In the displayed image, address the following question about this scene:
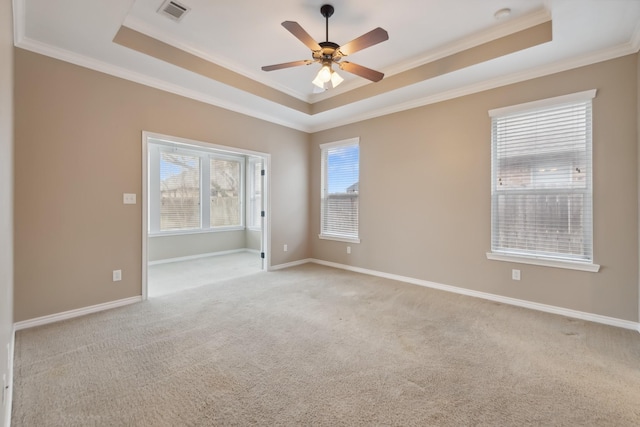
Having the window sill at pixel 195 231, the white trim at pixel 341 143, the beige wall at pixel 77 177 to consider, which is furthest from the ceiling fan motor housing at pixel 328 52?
the window sill at pixel 195 231

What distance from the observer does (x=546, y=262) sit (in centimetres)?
319

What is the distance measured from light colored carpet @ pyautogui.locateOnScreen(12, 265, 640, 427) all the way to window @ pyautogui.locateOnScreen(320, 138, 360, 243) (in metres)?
2.03

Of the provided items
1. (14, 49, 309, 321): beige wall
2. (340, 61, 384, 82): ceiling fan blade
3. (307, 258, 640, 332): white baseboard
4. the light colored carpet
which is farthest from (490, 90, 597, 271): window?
(14, 49, 309, 321): beige wall

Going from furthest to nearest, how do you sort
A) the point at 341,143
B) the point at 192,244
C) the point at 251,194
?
the point at 251,194, the point at 192,244, the point at 341,143

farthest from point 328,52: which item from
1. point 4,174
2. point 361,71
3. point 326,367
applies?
point 326,367

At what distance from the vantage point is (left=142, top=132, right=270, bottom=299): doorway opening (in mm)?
5125

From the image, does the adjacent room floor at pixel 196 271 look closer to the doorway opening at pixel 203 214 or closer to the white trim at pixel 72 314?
the doorway opening at pixel 203 214

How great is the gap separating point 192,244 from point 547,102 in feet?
22.0

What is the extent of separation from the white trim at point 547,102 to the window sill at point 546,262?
172 centimetres

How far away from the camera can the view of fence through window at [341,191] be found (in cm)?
506

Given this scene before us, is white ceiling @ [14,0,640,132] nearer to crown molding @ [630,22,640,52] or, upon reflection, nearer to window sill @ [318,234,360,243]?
crown molding @ [630,22,640,52]

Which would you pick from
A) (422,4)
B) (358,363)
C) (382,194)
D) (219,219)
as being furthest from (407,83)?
(219,219)

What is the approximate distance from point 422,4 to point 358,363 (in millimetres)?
3155

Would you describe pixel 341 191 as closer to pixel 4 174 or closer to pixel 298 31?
pixel 298 31
